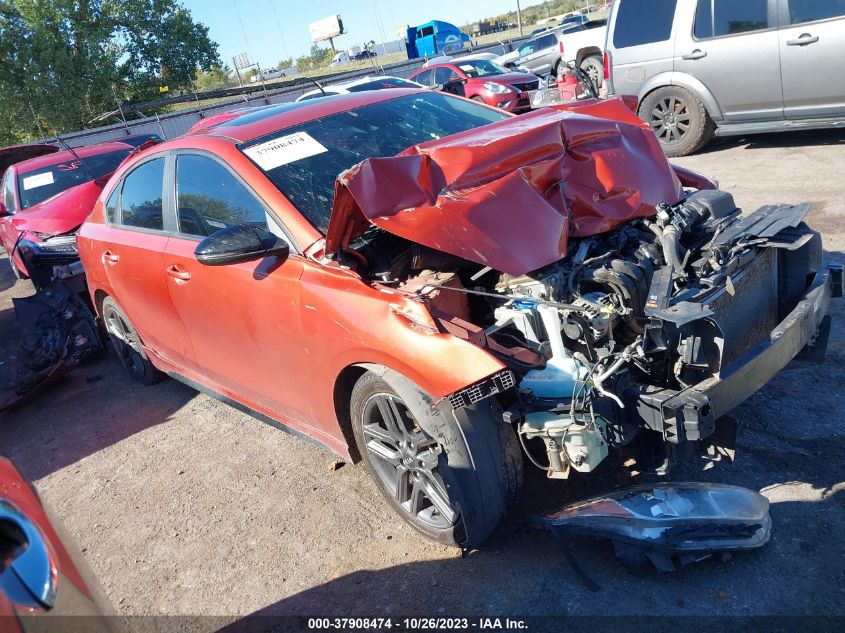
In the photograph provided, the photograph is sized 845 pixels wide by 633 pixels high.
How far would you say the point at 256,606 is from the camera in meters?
2.90

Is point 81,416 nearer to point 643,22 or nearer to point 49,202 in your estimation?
point 49,202

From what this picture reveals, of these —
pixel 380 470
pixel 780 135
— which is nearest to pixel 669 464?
pixel 380 470

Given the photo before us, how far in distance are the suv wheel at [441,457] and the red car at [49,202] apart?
219 inches

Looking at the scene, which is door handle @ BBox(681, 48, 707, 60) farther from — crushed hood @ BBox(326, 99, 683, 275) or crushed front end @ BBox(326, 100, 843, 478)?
crushed front end @ BBox(326, 100, 843, 478)

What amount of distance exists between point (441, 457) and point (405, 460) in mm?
310

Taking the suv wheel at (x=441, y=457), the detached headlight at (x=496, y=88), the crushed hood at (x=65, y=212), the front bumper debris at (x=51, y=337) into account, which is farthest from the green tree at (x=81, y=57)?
the suv wheel at (x=441, y=457)

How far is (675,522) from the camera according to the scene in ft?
8.09

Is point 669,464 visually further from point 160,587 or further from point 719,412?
point 160,587

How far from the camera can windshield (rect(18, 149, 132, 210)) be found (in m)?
8.65

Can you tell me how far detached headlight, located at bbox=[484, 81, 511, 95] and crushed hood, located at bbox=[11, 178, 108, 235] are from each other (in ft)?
30.0

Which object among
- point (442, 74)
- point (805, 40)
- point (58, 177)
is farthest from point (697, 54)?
point (442, 74)

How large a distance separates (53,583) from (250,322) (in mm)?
1982

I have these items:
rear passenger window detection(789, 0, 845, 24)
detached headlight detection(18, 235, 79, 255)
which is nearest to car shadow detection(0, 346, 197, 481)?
detached headlight detection(18, 235, 79, 255)

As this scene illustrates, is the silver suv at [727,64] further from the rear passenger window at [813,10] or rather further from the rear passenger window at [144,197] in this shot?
the rear passenger window at [144,197]
